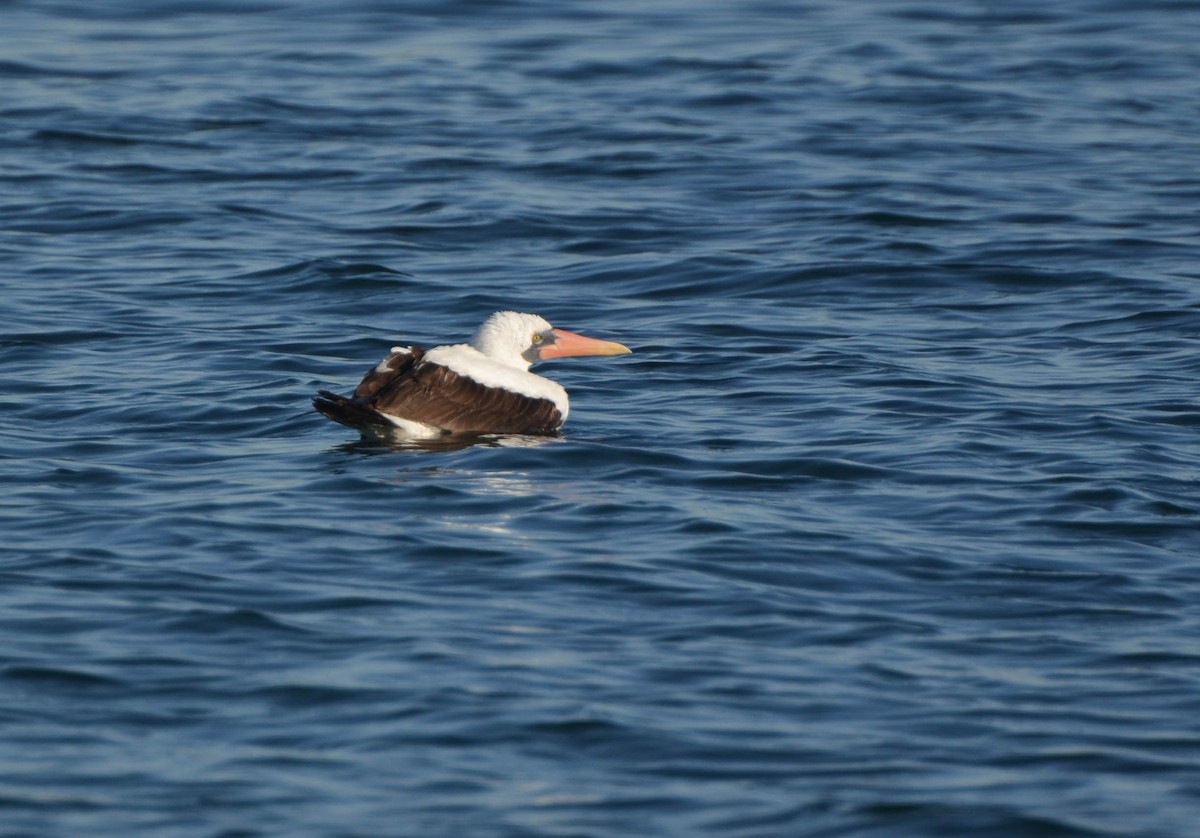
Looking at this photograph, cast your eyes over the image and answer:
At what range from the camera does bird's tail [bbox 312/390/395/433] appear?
1017 centimetres

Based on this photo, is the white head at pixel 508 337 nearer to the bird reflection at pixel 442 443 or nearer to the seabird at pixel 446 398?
the seabird at pixel 446 398

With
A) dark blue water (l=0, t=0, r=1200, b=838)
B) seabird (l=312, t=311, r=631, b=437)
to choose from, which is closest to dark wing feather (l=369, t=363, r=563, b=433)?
seabird (l=312, t=311, r=631, b=437)

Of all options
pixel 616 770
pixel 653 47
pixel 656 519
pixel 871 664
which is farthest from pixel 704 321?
pixel 653 47

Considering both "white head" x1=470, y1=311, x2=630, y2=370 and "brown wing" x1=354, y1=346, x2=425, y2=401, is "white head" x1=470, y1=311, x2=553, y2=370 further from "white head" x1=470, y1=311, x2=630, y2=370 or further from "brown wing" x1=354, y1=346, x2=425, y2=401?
"brown wing" x1=354, y1=346, x2=425, y2=401

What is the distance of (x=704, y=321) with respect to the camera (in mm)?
14047

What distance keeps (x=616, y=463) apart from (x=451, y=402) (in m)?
0.94

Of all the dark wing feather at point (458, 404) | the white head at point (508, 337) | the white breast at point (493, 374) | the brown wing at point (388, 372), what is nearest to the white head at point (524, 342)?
the white head at point (508, 337)

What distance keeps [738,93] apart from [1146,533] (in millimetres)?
13794

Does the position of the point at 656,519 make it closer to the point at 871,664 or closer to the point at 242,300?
the point at 871,664

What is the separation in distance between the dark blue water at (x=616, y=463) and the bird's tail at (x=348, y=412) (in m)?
0.18

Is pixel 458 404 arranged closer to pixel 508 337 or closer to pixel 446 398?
pixel 446 398

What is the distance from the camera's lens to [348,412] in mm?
10273

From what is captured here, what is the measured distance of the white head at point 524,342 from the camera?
1148 cm

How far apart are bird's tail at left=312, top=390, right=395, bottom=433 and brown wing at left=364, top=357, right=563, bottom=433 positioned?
0.26ft
